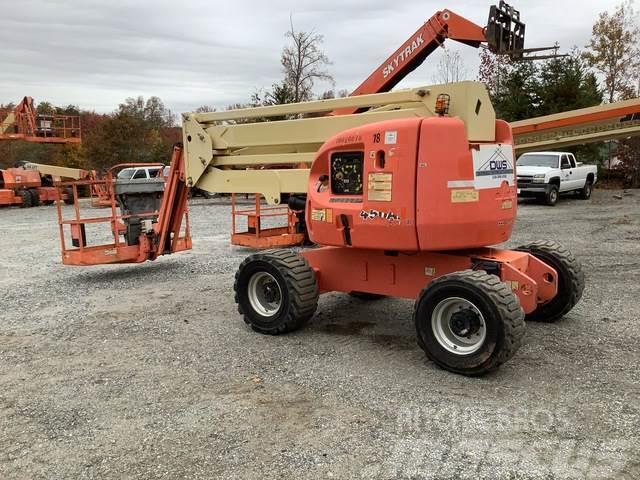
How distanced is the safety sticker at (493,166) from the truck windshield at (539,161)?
17374 millimetres

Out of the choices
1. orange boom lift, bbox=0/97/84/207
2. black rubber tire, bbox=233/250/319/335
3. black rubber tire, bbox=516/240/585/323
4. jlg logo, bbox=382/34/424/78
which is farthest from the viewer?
orange boom lift, bbox=0/97/84/207

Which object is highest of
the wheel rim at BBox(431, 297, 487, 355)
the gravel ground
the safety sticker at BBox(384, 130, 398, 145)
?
the safety sticker at BBox(384, 130, 398, 145)

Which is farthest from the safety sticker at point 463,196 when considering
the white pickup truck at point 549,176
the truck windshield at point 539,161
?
the truck windshield at point 539,161

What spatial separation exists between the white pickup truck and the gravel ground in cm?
1347

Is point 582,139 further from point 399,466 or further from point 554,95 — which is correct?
point 554,95

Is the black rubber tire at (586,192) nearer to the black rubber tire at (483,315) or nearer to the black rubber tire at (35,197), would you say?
the black rubber tire at (483,315)

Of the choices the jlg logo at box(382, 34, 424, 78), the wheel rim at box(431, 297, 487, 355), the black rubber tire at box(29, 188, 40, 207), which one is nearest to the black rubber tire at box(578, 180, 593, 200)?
the jlg logo at box(382, 34, 424, 78)

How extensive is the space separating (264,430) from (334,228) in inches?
91.6

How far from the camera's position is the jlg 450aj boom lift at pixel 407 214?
4.96 metres

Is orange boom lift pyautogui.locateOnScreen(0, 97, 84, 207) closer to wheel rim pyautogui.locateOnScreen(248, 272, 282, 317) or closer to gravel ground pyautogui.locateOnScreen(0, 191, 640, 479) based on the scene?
gravel ground pyautogui.locateOnScreen(0, 191, 640, 479)

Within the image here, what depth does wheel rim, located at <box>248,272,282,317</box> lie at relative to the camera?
626 cm

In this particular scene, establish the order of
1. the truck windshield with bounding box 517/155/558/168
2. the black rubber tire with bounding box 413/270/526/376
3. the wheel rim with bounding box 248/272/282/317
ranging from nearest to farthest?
the black rubber tire with bounding box 413/270/526/376, the wheel rim with bounding box 248/272/282/317, the truck windshield with bounding box 517/155/558/168

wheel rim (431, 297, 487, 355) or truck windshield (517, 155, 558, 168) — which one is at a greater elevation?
truck windshield (517, 155, 558, 168)

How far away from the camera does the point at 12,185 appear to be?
25.0m
